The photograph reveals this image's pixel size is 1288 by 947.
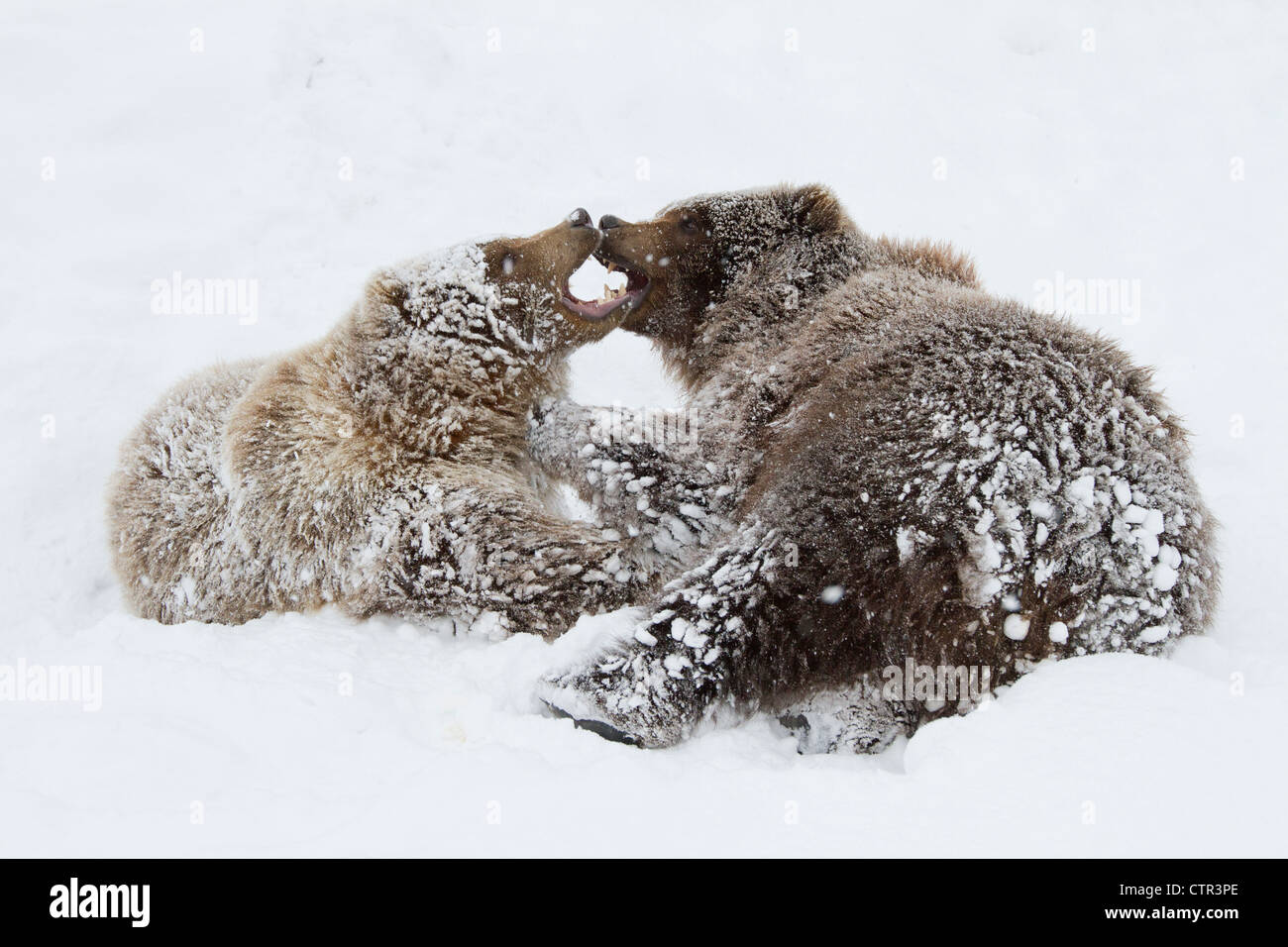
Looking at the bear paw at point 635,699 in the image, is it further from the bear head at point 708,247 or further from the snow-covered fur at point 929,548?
A: the bear head at point 708,247

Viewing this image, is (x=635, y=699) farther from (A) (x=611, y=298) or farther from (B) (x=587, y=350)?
(B) (x=587, y=350)

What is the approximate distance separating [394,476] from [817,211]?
101 inches

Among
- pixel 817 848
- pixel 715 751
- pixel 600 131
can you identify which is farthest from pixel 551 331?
pixel 600 131

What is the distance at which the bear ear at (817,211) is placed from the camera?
17.9 ft

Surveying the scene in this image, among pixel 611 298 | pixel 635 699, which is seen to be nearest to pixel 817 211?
pixel 611 298

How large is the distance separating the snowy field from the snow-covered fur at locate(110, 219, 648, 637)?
295 millimetres

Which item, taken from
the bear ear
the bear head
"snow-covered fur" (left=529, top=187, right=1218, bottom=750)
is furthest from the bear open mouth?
"snow-covered fur" (left=529, top=187, right=1218, bottom=750)

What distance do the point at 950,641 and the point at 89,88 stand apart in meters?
8.51

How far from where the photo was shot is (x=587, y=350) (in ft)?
24.9

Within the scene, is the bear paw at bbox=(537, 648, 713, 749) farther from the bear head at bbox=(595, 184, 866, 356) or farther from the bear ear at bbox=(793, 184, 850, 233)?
the bear ear at bbox=(793, 184, 850, 233)

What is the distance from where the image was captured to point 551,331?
16.9 ft

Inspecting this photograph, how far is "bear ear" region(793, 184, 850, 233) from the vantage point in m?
5.46

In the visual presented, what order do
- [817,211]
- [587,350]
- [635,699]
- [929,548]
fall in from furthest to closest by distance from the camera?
[587,350]
[817,211]
[635,699]
[929,548]

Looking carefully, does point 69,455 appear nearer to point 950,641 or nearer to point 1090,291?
point 950,641
